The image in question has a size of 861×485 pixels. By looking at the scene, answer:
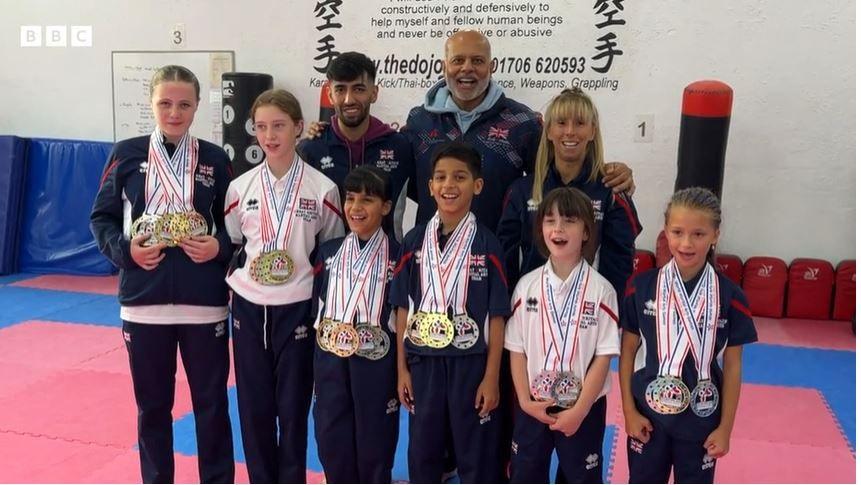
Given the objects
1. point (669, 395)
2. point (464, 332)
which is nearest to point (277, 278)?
point (464, 332)

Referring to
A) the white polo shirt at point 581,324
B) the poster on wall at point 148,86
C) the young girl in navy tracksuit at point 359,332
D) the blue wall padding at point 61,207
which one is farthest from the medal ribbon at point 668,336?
the blue wall padding at point 61,207

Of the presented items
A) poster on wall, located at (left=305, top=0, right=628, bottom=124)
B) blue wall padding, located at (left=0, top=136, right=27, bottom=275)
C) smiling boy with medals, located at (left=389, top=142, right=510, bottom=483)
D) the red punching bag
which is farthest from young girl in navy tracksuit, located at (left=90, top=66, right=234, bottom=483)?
blue wall padding, located at (left=0, top=136, right=27, bottom=275)

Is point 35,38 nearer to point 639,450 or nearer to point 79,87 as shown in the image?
point 79,87

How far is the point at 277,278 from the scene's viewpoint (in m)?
2.83

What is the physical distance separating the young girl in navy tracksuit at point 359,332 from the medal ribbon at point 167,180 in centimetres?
57

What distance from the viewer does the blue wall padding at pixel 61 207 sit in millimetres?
7906

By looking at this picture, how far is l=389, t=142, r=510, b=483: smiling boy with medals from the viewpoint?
2633 mm

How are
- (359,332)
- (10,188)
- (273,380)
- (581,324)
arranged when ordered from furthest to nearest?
(10,188), (273,380), (359,332), (581,324)

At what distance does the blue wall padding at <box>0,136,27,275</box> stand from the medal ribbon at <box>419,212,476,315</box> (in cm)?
682

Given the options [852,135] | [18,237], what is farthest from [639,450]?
[18,237]

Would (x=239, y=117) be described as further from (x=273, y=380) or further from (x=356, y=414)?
(x=356, y=414)

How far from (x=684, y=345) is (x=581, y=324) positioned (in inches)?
13.4

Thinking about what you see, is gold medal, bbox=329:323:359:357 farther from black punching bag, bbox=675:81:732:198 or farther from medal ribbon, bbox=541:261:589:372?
black punching bag, bbox=675:81:732:198

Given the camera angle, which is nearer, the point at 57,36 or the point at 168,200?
the point at 168,200
